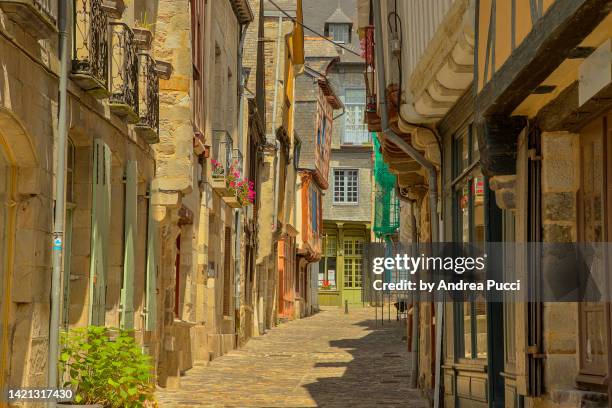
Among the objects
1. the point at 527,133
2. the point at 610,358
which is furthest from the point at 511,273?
the point at 610,358

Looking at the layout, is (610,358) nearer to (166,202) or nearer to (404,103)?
(404,103)

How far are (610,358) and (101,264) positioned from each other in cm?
536

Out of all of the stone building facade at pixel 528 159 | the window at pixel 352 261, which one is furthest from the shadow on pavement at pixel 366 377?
the window at pixel 352 261

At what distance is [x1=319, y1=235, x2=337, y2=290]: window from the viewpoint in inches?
2135

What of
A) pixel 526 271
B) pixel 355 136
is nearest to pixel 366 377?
pixel 526 271

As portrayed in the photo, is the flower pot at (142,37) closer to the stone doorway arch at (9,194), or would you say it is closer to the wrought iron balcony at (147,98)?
the wrought iron balcony at (147,98)

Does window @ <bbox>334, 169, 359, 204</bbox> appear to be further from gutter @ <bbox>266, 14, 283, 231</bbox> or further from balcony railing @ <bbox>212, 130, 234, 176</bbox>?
balcony railing @ <bbox>212, 130, 234, 176</bbox>

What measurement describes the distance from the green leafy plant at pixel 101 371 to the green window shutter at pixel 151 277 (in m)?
2.92

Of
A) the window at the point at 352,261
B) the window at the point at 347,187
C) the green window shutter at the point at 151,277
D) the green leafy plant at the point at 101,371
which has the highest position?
the window at the point at 347,187

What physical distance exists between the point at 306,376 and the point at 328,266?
125 ft

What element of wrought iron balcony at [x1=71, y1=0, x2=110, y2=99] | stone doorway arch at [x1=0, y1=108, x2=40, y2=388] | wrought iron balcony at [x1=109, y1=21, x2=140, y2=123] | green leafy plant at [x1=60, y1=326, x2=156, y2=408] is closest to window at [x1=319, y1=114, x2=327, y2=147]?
wrought iron balcony at [x1=109, y1=21, x2=140, y2=123]

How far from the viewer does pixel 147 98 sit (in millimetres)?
12281

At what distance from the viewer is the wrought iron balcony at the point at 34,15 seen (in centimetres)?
714

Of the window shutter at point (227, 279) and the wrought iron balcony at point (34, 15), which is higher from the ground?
the wrought iron balcony at point (34, 15)
